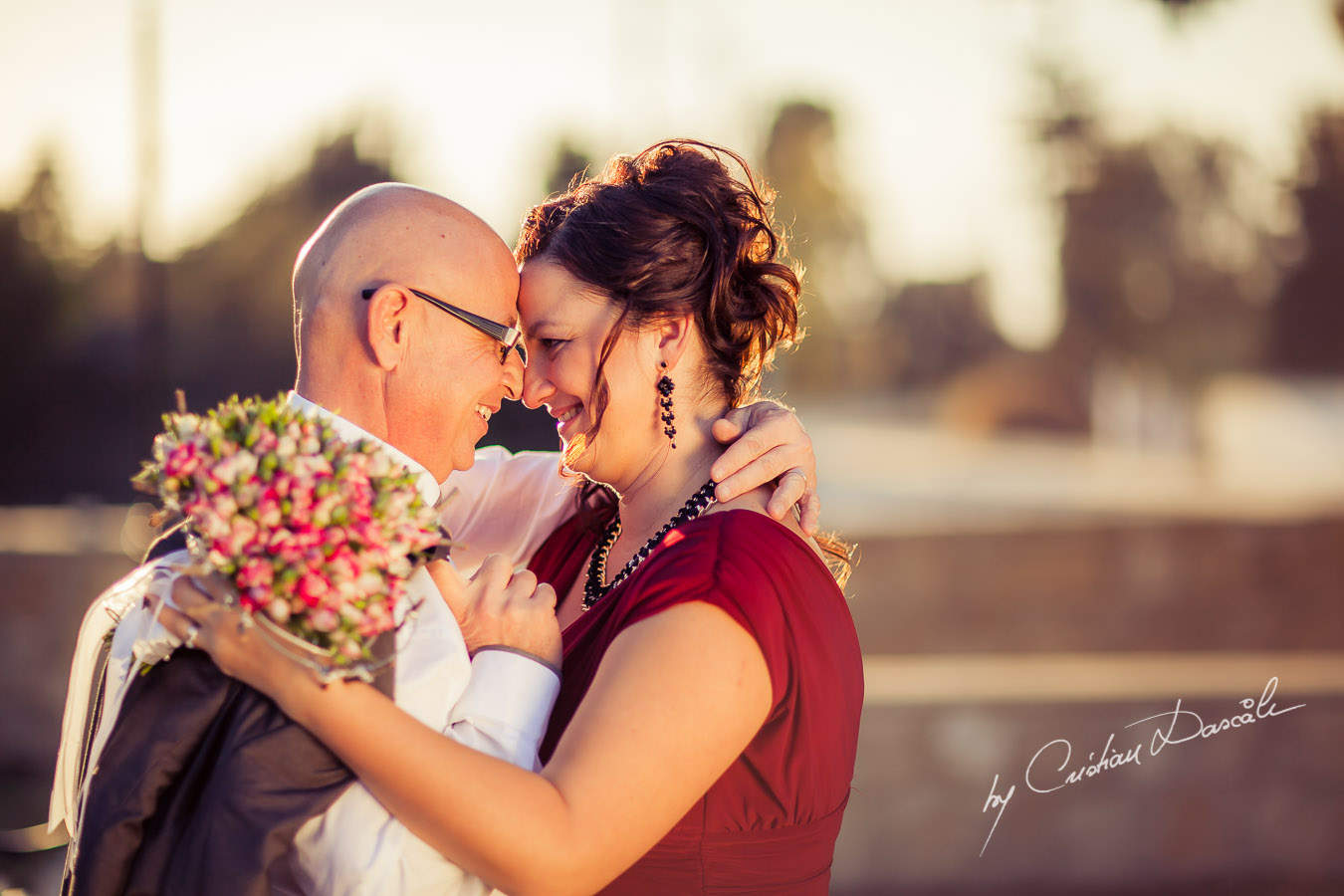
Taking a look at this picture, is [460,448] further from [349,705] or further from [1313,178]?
[1313,178]

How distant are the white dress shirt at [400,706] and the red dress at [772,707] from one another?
0.27m

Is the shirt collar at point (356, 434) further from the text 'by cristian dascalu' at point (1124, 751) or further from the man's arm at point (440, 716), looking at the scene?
the text 'by cristian dascalu' at point (1124, 751)

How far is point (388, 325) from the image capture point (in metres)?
2.16

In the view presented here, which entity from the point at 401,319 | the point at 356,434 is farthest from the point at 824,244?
the point at 356,434

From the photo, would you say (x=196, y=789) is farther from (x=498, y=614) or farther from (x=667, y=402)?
(x=667, y=402)

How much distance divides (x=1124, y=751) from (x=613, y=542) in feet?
17.6

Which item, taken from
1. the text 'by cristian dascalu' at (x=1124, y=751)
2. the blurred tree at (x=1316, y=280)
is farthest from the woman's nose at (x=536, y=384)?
the blurred tree at (x=1316, y=280)

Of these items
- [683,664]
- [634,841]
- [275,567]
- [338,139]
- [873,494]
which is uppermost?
[275,567]

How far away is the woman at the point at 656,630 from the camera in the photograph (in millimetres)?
1729

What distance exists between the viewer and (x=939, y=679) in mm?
7449

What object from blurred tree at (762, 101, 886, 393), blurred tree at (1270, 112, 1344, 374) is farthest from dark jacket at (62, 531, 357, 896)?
blurred tree at (762, 101, 886, 393)

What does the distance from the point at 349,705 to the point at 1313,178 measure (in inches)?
873

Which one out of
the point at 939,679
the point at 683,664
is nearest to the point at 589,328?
the point at 683,664

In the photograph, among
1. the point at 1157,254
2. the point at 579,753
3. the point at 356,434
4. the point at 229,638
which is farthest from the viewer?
the point at 1157,254
